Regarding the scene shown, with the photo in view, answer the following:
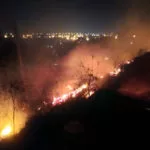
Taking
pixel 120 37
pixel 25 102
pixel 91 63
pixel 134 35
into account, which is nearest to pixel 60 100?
pixel 25 102

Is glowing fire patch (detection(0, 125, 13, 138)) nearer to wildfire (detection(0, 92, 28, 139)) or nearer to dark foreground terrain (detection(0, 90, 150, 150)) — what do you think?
wildfire (detection(0, 92, 28, 139))

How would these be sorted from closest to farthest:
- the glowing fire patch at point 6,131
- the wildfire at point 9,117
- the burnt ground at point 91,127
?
the burnt ground at point 91,127 → the glowing fire patch at point 6,131 → the wildfire at point 9,117

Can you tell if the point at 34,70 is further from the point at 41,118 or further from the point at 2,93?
the point at 41,118

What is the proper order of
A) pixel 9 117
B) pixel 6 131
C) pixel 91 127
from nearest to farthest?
1. pixel 91 127
2. pixel 6 131
3. pixel 9 117

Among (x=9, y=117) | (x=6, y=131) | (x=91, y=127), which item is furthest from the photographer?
(x=9, y=117)

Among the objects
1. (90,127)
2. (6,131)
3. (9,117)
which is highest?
(90,127)

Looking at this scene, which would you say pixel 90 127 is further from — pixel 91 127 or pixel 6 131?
pixel 6 131

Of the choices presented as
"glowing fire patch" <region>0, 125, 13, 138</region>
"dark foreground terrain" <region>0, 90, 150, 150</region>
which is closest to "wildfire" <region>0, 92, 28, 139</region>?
"glowing fire patch" <region>0, 125, 13, 138</region>

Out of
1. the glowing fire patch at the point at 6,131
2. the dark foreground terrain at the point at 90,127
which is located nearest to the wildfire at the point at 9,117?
the glowing fire patch at the point at 6,131

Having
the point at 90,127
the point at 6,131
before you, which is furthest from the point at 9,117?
the point at 90,127

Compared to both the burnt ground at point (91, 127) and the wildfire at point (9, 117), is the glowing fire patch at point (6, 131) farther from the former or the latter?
the burnt ground at point (91, 127)
